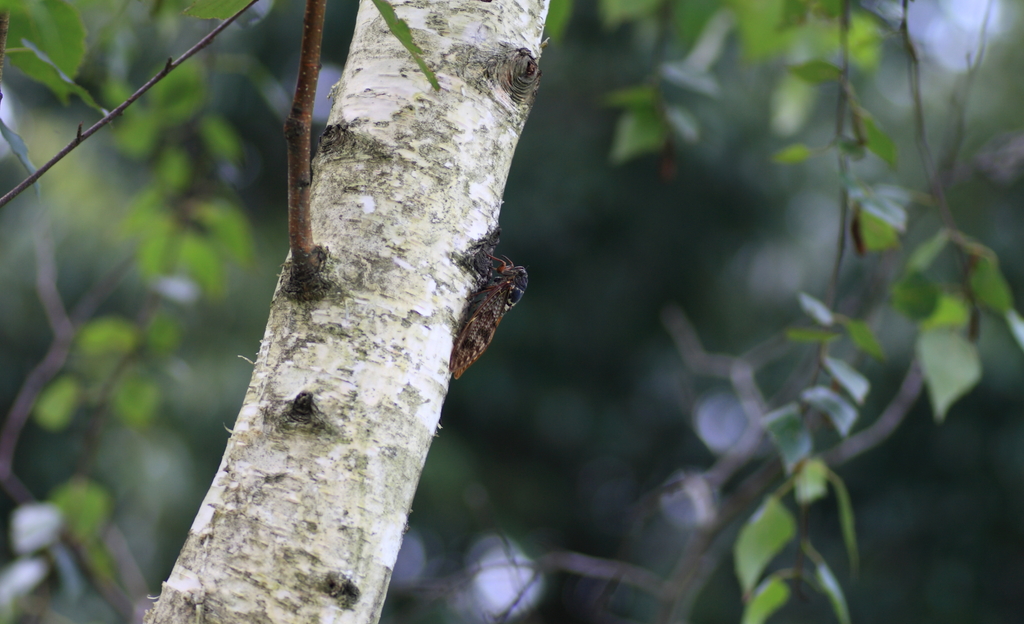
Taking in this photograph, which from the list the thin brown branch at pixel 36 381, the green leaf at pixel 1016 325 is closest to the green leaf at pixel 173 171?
the thin brown branch at pixel 36 381

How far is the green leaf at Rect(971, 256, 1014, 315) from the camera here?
89cm

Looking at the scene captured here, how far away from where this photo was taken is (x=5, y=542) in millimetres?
3932

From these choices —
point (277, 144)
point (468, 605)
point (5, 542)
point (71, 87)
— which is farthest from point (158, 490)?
point (71, 87)

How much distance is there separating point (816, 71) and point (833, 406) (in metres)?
0.41

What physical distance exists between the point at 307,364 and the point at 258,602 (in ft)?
0.55

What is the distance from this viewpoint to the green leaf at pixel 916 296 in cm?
89

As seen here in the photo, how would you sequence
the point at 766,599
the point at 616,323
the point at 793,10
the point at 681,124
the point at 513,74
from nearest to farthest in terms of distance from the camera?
the point at 513,74, the point at 766,599, the point at 793,10, the point at 681,124, the point at 616,323

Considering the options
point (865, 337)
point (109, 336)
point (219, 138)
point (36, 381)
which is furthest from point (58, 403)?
point (865, 337)

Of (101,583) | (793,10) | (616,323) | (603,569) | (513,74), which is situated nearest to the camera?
(513,74)

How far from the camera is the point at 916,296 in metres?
0.89

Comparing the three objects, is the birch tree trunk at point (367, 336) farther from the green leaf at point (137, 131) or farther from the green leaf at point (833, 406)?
the green leaf at point (137, 131)

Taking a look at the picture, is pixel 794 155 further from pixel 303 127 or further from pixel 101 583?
pixel 101 583

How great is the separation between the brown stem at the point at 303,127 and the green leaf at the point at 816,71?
2.01 feet

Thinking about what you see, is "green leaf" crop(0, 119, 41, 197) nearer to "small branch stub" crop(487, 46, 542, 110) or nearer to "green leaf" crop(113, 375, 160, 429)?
"small branch stub" crop(487, 46, 542, 110)
